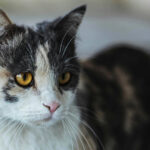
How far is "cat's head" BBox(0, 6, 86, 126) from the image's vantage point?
0.92m

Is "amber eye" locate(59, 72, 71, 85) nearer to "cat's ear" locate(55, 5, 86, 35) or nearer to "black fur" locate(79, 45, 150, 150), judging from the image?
"cat's ear" locate(55, 5, 86, 35)

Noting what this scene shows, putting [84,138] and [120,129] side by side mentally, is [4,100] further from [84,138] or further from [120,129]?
[120,129]

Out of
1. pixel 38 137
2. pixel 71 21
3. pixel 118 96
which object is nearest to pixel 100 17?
pixel 118 96

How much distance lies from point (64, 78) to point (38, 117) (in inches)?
6.9

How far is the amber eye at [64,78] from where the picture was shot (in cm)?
103

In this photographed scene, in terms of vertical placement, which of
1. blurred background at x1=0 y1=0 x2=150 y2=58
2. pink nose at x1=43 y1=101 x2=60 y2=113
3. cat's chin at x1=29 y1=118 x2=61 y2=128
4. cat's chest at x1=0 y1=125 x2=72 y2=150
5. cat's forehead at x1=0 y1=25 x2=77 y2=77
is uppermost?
blurred background at x1=0 y1=0 x2=150 y2=58

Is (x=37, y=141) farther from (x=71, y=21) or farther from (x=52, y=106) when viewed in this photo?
(x=71, y=21)

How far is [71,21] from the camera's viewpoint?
108 centimetres

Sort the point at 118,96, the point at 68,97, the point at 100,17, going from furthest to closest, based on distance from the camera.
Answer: the point at 100,17
the point at 118,96
the point at 68,97

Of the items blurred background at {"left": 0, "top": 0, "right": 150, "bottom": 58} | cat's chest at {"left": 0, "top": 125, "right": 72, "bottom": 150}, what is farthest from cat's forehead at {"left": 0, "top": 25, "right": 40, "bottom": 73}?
blurred background at {"left": 0, "top": 0, "right": 150, "bottom": 58}

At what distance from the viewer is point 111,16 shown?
2.81 metres

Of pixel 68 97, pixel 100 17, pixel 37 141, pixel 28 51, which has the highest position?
pixel 100 17

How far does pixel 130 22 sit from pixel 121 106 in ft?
4.30

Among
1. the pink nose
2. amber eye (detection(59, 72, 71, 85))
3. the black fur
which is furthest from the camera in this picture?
the black fur
